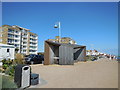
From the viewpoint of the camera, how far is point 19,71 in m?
5.03

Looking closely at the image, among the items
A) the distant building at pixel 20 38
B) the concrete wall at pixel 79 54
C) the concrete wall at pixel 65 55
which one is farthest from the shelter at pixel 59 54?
the distant building at pixel 20 38

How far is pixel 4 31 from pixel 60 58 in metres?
39.0

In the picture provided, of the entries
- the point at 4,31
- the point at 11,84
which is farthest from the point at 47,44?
the point at 4,31

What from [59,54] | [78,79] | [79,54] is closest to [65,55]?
[59,54]

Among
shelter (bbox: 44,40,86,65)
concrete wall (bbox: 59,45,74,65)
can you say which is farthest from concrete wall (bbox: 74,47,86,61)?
concrete wall (bbox: 59,45,74,65)

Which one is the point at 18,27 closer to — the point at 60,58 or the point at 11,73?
the point at 60,58

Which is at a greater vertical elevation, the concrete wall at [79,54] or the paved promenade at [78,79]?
the concrete wall at [79,54]

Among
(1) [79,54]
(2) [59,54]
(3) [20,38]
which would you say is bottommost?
(1) [79,54]

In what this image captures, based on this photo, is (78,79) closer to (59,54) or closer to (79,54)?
(59,54)

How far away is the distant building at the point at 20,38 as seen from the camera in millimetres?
46562

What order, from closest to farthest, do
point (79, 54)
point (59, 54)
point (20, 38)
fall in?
1. point (59, 54)
2. point (79, 54)
3. point (20, 38)

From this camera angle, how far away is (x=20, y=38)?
177 feet

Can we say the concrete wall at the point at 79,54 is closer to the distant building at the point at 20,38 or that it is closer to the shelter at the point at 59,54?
the shelter at the point at 59,54

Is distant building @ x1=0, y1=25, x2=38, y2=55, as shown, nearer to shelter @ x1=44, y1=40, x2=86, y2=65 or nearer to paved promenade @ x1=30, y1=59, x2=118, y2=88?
shelter @ x1=44, y1=40, x2=86, y2=65
